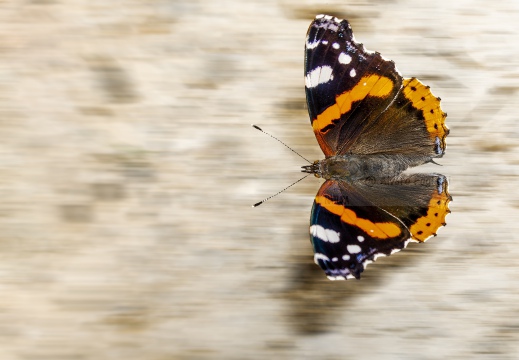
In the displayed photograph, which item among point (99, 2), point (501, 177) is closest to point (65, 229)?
point (99, 2)

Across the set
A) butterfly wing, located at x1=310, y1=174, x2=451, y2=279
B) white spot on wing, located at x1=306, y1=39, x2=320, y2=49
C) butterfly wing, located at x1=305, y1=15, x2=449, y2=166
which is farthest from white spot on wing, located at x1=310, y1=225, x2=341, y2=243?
white spot on wing, located at x1=306, y1=39, x2=320, y2=49

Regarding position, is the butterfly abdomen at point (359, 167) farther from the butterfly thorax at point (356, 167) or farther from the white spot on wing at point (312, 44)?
the white spot on wing at point (312, 44)

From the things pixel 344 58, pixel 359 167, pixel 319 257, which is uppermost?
pixel 344 58

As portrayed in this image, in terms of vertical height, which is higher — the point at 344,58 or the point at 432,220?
the point at 344,58

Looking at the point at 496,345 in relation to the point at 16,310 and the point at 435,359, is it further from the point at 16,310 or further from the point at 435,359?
the point at 16,310

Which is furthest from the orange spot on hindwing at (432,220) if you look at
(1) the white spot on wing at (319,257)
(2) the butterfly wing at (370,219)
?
(1) the white spot on wing at (319,257)

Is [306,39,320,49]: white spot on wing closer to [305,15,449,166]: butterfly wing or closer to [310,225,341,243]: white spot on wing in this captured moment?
[305,15,449,166]: butterfly wing

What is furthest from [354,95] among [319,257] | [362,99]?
[319,257]

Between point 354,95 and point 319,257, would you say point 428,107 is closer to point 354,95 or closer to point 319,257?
point 354,95

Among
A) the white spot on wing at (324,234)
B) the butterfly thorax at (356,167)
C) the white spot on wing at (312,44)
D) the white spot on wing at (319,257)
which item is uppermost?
the white spot on wing at (312,44)
